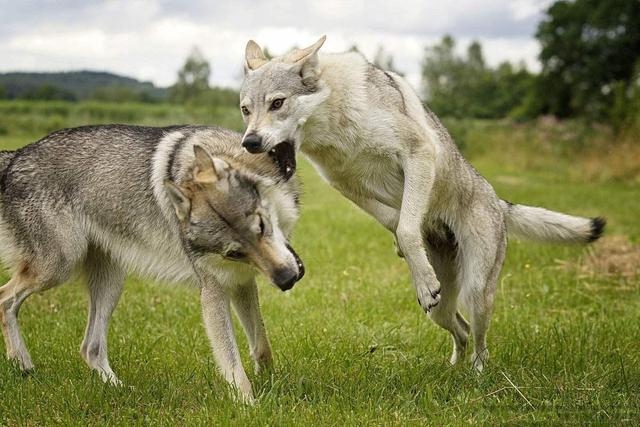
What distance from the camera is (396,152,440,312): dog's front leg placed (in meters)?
4.39

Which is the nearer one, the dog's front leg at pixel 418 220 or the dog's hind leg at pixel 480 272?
the dog's front leg at pixel 418 220

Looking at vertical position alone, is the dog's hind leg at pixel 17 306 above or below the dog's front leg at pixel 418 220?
below

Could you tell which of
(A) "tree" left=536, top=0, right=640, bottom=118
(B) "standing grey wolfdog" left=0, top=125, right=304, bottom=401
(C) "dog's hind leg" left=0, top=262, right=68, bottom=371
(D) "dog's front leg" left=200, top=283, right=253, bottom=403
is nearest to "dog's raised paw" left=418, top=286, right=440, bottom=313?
(B) "standing grey wolfdog" left=0, top=125, right=304, bottom=401

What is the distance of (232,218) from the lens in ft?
12.2

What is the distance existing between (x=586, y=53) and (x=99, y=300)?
3548 centimetres

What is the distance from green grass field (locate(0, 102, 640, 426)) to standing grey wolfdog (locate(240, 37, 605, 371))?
1.71 ft

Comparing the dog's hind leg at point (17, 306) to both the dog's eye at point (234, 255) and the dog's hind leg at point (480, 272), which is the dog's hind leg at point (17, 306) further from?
the dog's hind leg at point (480, 272)

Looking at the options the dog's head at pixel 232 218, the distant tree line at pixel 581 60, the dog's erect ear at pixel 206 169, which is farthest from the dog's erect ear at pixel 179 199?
the distant tree line at pixel 581 60

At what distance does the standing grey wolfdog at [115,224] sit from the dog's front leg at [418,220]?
2.43ft

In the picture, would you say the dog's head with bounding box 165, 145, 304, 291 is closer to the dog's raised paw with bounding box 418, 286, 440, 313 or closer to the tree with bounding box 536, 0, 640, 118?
the dog's raised paw with bounding box 418, 286, 440, 313

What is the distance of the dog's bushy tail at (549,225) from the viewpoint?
5188 mm

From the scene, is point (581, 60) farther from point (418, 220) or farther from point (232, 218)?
point (232, 218)

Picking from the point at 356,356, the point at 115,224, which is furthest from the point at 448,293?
the point at 115,224

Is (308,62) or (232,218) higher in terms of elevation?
(308,62)
